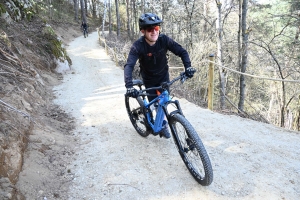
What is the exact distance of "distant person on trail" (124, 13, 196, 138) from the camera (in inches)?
125

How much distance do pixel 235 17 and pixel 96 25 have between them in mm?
28724

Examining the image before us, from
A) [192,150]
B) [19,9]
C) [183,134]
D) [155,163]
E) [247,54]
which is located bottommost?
[155,163]

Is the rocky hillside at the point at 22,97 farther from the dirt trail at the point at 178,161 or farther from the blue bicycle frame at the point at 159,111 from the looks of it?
the blue bicycle frame at the point at 159,111

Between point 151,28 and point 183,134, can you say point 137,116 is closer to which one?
point 183,134

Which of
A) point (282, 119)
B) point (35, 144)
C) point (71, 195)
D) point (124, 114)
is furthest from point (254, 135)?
point (282, 119)

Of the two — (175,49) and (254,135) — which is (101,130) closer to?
(175,49)

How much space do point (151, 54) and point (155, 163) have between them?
5.63ft

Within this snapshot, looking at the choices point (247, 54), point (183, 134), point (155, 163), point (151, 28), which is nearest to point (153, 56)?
point (151, 28)

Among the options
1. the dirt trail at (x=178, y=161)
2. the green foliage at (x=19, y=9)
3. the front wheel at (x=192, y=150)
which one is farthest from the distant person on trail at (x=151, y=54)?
the green foliage at (x=19, y=9)

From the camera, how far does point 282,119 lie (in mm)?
8938

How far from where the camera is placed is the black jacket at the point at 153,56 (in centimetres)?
340

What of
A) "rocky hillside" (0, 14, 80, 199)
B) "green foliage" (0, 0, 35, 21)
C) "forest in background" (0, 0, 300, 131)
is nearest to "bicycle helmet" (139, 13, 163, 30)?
"rocky hillside" (0, 14, 80, 199)

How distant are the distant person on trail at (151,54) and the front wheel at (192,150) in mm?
686

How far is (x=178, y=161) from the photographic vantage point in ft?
11.8
